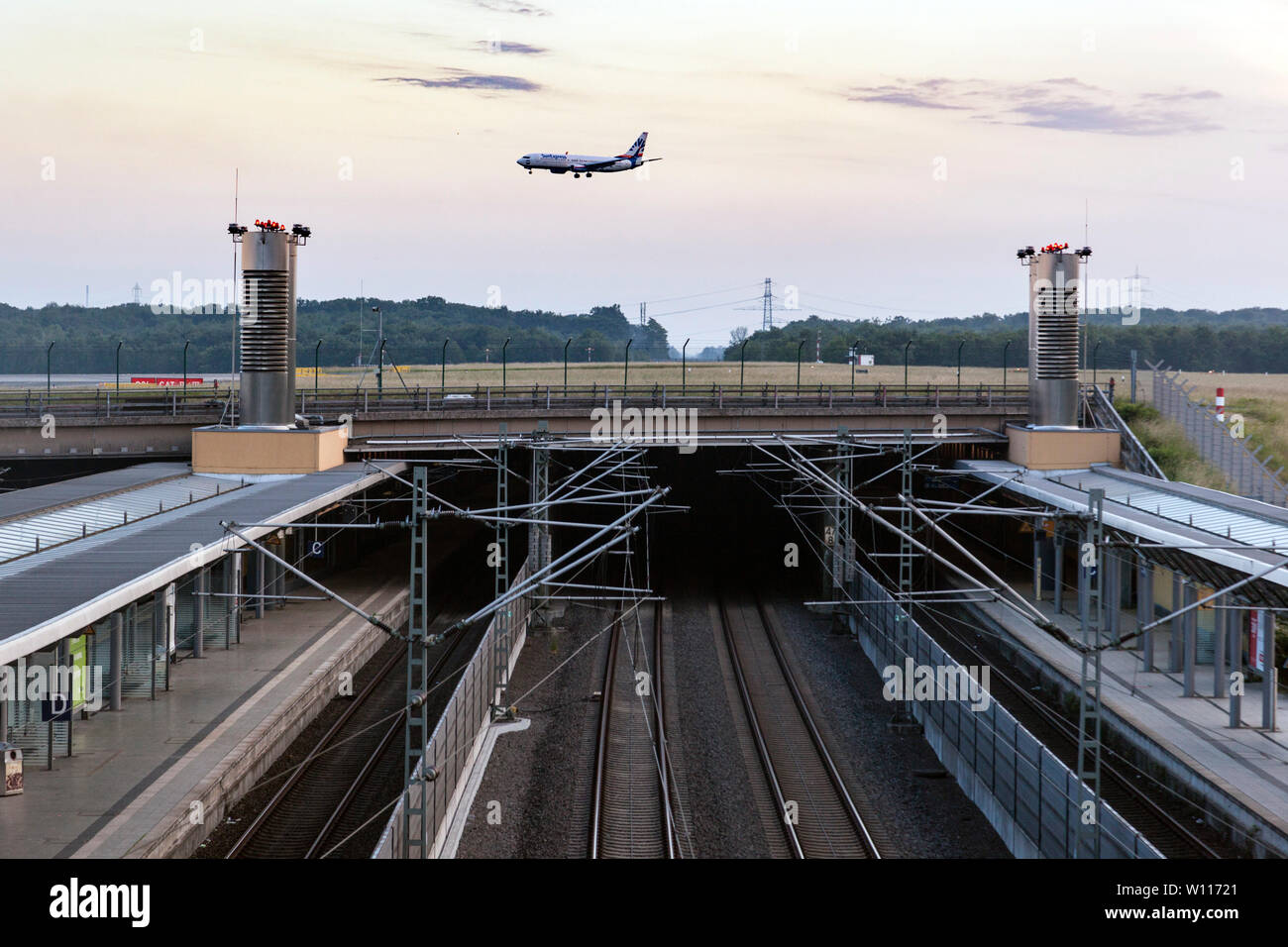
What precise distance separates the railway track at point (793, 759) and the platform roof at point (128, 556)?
13.4 metres

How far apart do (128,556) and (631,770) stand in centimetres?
1205

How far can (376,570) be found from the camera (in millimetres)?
51594

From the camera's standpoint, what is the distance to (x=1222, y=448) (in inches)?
1959

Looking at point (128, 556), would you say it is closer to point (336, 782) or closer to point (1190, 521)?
point (336, 782)

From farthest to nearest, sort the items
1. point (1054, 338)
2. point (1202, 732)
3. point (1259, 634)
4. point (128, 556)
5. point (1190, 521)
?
point (1054, 338) < point (1190, 521) < point (1259, 634) < point (1202, 732) < point (128, 556)

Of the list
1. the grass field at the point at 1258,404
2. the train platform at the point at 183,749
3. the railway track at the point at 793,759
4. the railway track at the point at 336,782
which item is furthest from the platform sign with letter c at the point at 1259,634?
the train platform at the point at 183,749

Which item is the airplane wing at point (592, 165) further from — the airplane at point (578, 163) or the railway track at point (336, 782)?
the railway track at point (336, 782)

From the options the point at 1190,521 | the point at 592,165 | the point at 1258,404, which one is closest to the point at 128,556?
the point at 1190,521

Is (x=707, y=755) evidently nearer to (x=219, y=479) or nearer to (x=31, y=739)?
(x=31, y=739)

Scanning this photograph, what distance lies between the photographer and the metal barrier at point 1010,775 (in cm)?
1833

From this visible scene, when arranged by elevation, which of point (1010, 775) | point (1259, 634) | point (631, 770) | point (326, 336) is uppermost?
point (326, 336)

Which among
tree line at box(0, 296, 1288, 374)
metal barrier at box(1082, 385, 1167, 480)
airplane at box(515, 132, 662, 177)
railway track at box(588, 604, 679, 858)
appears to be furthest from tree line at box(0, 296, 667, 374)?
railway track at box(588, 604, 679, 858)

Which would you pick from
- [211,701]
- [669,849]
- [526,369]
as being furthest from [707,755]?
[526,369]

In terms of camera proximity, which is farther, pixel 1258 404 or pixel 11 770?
pixel 1258 404
